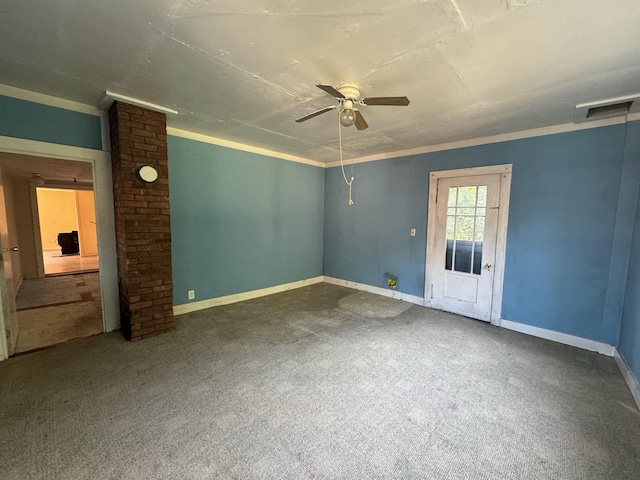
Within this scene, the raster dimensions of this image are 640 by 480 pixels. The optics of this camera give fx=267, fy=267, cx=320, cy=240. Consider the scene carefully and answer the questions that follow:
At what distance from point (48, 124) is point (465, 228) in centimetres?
525

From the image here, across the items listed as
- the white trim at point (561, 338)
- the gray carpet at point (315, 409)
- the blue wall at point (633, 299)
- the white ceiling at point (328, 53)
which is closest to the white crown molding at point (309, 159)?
the white ceiling at point (328, 53)

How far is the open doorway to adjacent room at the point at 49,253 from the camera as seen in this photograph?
130 inches

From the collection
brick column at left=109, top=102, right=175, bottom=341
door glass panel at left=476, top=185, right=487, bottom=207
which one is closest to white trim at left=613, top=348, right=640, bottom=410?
door glass panel at left=476, top=185, right=487, bottom=207

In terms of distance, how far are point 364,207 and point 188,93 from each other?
3499 mm

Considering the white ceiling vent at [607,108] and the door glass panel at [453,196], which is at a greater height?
the white ceiling vent at [607,108]

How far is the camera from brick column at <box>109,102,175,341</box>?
9.66 feet

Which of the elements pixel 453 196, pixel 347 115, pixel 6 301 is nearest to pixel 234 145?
pixel 347 115

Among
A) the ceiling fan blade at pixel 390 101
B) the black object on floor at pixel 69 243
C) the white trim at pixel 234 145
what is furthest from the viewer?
the black object on floor at pixel 69 243

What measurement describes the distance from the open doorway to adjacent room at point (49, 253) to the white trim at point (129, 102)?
100 centimetres

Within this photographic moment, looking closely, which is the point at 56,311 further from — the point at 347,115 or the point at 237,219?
the point at 347,115

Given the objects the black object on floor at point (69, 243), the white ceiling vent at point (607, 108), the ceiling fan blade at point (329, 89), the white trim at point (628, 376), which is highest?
the white ceiling vent at point (607, 108)

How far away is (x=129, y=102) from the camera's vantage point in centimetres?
285

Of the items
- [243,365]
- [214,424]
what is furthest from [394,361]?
[214,424]

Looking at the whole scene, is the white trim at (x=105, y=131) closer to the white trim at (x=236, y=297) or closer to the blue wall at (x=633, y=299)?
the white trim at (x=236, y=297)
